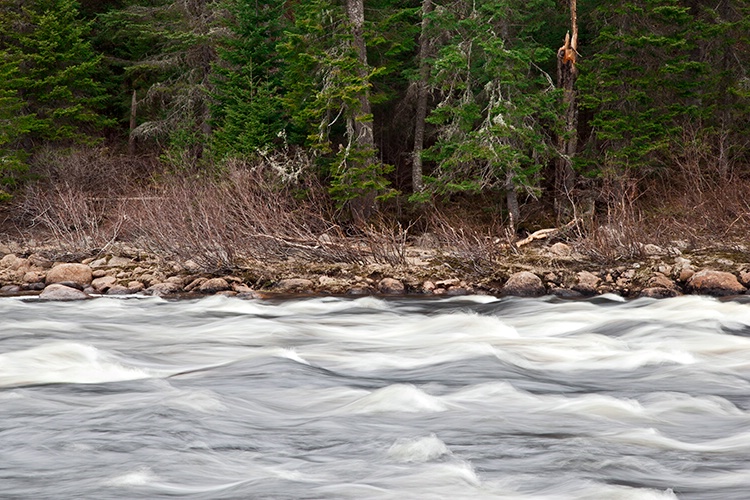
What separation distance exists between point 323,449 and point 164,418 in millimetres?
1398

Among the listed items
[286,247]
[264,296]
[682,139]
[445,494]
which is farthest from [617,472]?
[682,139]

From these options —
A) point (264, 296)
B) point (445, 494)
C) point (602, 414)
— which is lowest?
point (264, 296)

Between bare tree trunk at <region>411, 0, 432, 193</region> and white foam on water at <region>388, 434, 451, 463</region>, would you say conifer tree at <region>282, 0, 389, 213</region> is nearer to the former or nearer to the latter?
bare tree trunk at <region>411, 0, 432, 193</region>

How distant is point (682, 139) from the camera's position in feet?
65.0

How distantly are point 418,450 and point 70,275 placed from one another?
10.4 m

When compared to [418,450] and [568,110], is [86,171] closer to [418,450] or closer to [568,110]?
[568,110]

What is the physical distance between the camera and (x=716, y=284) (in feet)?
40.6

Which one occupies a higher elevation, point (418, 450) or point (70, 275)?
point (418, 450)

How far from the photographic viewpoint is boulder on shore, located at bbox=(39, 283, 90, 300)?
13492 mm

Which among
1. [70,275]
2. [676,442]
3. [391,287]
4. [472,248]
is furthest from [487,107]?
[676,442]

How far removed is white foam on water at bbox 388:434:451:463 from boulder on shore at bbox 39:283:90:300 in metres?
8.94

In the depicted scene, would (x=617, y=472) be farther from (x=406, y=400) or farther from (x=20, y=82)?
(x=20, y=82)

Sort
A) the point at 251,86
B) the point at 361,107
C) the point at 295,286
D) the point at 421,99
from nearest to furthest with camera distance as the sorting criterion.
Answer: the point at 295,286, the point at 361,107, the point at 251,86, the point at 421,99

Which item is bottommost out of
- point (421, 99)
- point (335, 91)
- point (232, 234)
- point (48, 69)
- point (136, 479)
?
point (232, 234)
